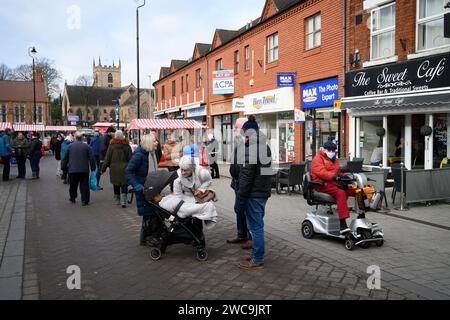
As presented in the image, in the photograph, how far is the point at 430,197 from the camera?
1015 cm

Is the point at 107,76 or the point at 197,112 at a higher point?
the point at 107,76

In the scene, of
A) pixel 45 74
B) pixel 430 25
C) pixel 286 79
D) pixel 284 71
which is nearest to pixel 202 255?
pixel 430 25

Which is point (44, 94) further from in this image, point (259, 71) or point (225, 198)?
point (225, 198)

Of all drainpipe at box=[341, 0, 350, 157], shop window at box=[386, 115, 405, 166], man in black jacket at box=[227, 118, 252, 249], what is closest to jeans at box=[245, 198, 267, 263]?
man in black jacket at box=[227, 118, 252, 249]

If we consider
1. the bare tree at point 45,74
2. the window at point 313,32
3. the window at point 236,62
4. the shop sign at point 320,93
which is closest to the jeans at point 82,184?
the shop sign at point 320,93

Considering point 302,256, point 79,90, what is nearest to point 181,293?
point 302,256

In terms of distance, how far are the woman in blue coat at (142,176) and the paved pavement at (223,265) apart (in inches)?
14.5

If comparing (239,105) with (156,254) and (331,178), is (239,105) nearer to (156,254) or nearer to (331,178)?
(331,178)

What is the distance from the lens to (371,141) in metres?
14.6

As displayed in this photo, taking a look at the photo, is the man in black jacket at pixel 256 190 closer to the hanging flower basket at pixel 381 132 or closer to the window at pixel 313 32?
the hanging flower basket at pixel 381 132

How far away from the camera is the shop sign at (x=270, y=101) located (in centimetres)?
1956

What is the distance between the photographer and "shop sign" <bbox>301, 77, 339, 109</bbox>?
1601 centimetres

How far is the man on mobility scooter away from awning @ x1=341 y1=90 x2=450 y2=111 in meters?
5.78

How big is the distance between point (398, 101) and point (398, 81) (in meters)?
0.77
